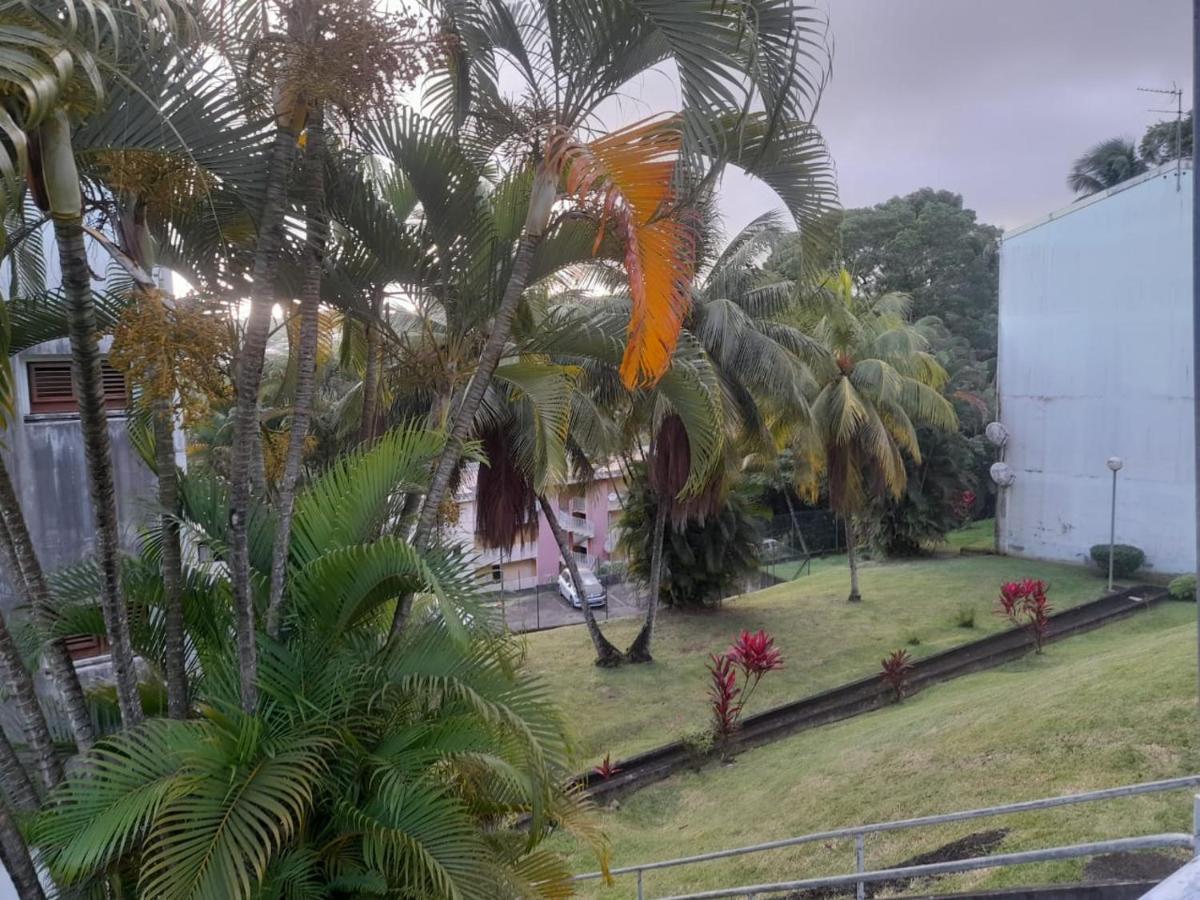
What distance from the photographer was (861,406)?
60.4 feet

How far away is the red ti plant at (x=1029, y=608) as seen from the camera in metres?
14.1

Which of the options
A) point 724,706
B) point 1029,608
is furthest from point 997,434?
point 724,706

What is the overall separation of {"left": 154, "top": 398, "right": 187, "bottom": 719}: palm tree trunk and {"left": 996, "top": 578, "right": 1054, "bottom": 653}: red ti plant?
13.3 meters

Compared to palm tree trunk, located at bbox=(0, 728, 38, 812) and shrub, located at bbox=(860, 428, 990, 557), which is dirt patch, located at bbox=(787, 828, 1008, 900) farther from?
shrub, located at bbox=(860, 428, 990, 557)

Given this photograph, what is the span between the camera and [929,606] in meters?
18.4

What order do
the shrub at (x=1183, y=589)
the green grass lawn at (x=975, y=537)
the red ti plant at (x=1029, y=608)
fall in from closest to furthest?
1. the red ti plant at (x=1029, y=608)
2. the shrub at (x=1183, y=589)
3. the green grass lawn at (x=975, y=537)

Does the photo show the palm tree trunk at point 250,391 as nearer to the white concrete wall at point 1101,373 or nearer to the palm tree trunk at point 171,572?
the palm tree trunk at point 171,572

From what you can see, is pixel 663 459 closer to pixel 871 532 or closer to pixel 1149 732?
pixel 1149 732

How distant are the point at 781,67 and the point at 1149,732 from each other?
21.4 ft

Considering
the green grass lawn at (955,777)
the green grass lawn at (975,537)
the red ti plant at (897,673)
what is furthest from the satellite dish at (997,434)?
the green grass lawn at (955,777)

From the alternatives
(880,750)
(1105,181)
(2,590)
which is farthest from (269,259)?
(1105,181)

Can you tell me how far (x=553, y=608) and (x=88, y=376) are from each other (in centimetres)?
2436

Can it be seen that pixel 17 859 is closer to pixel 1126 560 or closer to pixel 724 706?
pixel 724 706

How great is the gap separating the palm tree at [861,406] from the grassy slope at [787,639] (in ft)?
5.55
